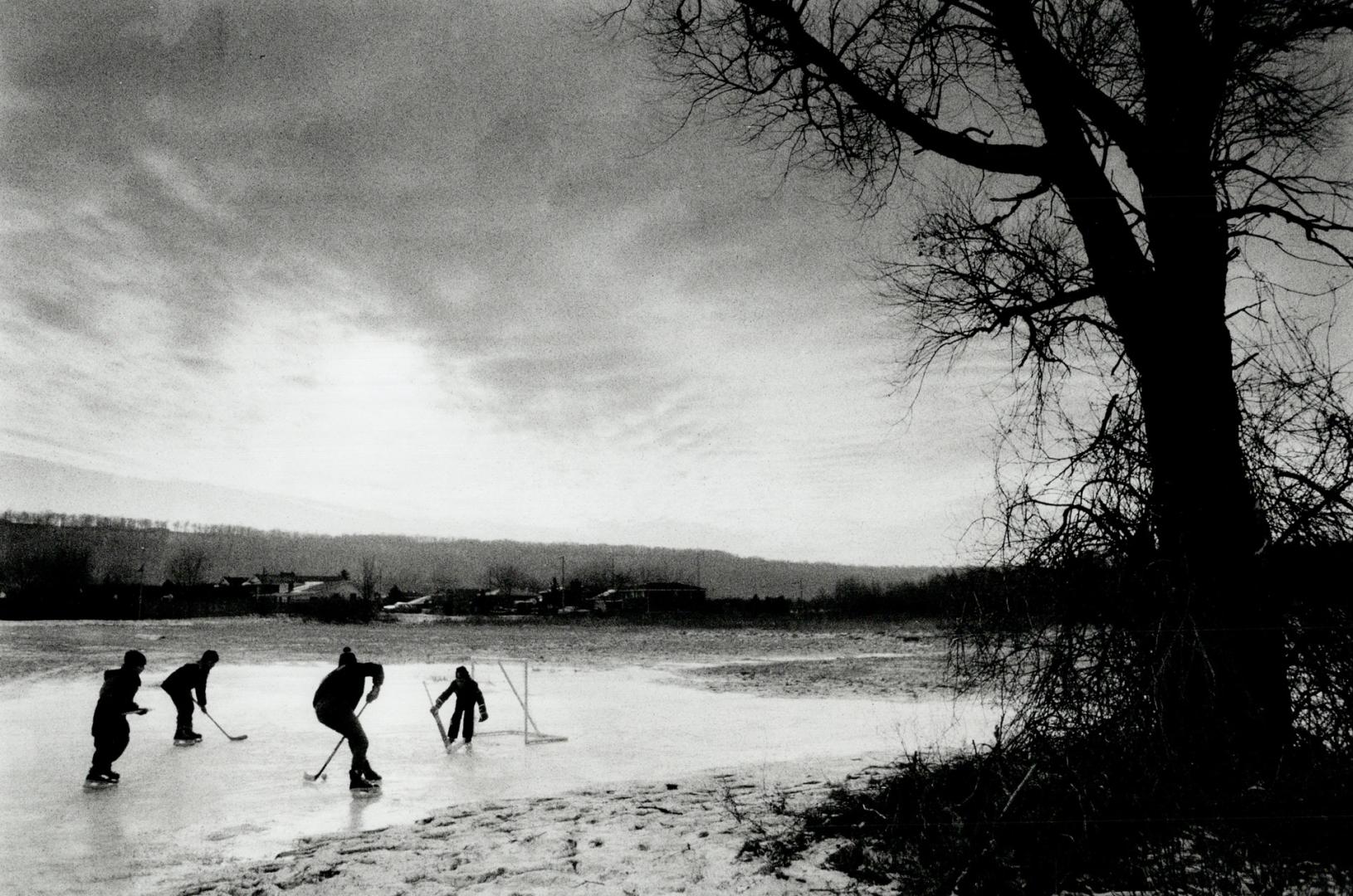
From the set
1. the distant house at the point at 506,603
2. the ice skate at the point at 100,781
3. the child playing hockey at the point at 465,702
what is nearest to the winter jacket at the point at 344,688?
the child playing hockey at the point at 465,702

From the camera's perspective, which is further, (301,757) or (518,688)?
(518,688)

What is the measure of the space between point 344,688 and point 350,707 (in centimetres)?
30

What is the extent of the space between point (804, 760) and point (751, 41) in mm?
7839

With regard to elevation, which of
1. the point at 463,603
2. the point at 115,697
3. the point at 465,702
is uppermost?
the point at 463,603

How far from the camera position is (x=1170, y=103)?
6.30 m

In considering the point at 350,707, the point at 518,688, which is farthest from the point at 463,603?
the point at 350,707

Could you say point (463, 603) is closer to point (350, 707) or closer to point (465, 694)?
point (465, 694)

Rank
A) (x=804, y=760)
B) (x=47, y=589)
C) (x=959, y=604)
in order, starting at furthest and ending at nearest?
1. (x=47, y=589)
2. (x=804, y=760)
3. (x=959, y=604)

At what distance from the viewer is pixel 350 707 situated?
9617mm

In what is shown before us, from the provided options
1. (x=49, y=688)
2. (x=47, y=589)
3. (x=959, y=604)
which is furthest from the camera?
(x=47, y=589)

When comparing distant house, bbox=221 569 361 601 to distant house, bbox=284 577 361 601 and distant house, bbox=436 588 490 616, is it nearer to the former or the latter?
distant house, bbox=284 577 361 601

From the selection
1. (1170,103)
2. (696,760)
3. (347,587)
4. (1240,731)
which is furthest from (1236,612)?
(347,587)

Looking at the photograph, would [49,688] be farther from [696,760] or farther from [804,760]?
[804,760]

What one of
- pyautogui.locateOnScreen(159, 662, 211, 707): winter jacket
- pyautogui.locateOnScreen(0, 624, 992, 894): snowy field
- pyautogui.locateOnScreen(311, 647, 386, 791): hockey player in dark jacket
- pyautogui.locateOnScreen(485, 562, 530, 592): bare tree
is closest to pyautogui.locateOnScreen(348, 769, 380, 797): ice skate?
pyautogui.locateOnScreen(311, 647, 386, 791): hockey player in dark jacket
